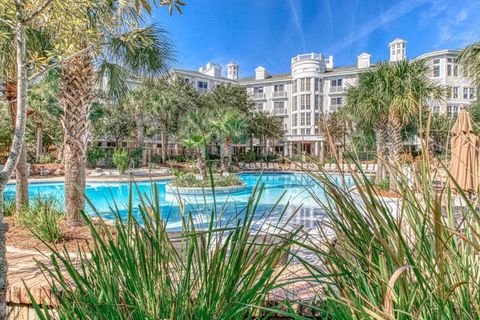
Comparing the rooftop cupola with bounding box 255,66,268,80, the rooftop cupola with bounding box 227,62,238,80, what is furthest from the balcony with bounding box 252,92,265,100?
the rooftop cupola with bounding box 227,62,238,80

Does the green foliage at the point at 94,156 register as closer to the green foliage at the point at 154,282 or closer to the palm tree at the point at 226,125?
the palm tree at the point at 226,125

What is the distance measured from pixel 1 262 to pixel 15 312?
1.22 metres

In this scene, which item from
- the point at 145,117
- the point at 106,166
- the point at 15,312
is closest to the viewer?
the point at 15,312

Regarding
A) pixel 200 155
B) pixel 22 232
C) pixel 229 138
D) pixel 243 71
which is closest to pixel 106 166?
pixel 229 138

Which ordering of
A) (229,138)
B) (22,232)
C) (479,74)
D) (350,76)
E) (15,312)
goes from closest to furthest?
1. (15,312)
2. (22,232)
3. (479,74)
4. (229,138)
5. (350,76)

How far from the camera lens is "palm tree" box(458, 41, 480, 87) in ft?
29.4

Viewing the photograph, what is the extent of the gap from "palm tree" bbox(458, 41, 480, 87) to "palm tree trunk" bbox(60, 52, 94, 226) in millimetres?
10045

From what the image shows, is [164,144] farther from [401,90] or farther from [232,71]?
[401,90]

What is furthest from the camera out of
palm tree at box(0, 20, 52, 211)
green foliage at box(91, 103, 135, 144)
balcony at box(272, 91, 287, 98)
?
balcony at box(272, 91, 287, 98)

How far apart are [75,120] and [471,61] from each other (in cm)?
1067

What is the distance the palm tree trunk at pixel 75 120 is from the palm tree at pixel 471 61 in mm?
10045

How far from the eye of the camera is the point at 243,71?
51094mm

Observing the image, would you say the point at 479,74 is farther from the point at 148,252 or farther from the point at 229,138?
the point at 229,138

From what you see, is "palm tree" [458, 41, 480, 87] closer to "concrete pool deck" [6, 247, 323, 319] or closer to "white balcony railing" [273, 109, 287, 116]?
"concrete pool deck" [6, 247, 323, 319]
